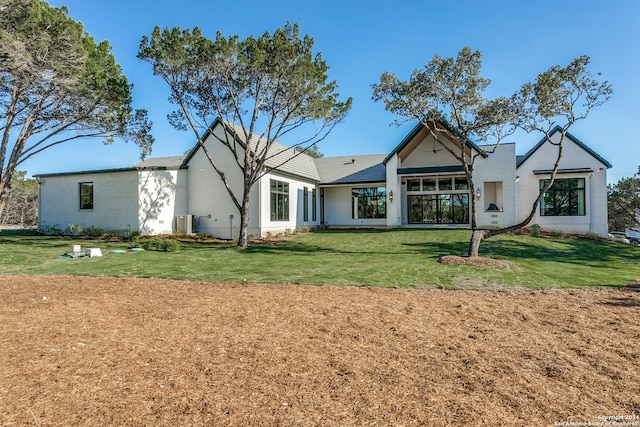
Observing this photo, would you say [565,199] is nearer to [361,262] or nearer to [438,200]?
[438,200]

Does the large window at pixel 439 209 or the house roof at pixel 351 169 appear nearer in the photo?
the large window at pixel 439 209

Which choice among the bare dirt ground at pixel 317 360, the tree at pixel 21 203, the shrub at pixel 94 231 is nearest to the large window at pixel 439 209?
the bare dirt ground at pixel 317 360

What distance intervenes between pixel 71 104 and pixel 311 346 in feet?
61.1

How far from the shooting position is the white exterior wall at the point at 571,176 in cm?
2133

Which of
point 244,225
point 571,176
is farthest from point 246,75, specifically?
point 571,176

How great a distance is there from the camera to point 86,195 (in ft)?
67.8

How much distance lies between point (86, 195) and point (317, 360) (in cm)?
2142

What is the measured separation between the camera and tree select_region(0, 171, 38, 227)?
116ft

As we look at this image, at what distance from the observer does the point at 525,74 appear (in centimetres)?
1268

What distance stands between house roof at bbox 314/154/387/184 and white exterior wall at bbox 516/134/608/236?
29.2 feet

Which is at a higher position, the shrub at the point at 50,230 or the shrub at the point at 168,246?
the shrub at the point at 50,230

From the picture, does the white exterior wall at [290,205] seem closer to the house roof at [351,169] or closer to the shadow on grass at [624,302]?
A: the house roof at [351,169]

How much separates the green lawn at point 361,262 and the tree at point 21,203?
22.4 metres

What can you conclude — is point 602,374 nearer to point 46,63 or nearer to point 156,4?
point 156,4
